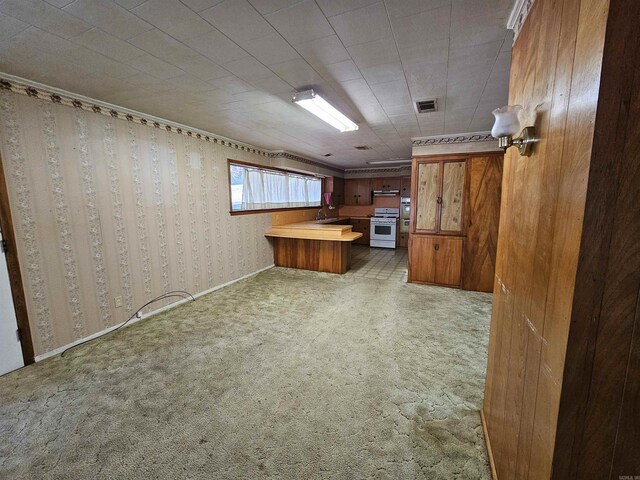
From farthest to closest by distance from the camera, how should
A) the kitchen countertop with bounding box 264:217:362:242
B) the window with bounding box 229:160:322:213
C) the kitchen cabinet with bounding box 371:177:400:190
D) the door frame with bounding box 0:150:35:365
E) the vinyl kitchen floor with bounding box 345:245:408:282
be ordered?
the kitchen cabinet with bounding box 371:177:400:190 < the vinyl kitchen floor with bounding box 345:245:408:282 < the kitchen countertop with bounding box 264:217:362:242 < the window with bounding box 229:160:322:213 < the door frame with bounding box 0:150:35:365

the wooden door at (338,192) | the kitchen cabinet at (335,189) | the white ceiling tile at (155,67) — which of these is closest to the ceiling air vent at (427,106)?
the white ceiling tile at (155,67)

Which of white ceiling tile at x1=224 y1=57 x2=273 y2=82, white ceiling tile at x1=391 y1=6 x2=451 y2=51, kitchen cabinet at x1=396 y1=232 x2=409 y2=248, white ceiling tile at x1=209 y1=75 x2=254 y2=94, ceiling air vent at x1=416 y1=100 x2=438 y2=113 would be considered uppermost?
ceiling air vent at x1=416 y1=100 x2=438 y2=113

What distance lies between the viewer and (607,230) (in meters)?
0.61

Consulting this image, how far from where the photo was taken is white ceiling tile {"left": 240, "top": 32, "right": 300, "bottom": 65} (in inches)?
66.2

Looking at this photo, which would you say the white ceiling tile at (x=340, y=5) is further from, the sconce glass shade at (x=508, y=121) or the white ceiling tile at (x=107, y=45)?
the white ceiling tile at (x=107, y=45)

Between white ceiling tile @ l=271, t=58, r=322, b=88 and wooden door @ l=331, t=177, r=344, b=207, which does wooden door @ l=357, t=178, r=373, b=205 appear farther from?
white ceiling tile @ l=271, t=58, r=322, b=88

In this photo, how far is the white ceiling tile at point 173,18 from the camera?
1388mm

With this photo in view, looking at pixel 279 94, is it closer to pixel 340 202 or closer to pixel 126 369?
pixel 126 369

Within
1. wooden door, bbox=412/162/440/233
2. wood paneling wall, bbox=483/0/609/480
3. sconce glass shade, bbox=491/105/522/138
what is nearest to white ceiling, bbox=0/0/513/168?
wood paneling wall, bbox=483/0/609/480

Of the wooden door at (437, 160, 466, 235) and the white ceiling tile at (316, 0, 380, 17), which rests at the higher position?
the white ceiling tile at (316, 0, 380, 17)

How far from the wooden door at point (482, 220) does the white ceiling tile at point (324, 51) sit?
10.1ft

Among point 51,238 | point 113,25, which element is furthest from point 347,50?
point 51,238

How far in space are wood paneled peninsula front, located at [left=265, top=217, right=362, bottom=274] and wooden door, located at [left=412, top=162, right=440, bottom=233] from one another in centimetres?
123

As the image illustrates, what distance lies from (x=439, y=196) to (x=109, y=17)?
4.23m
